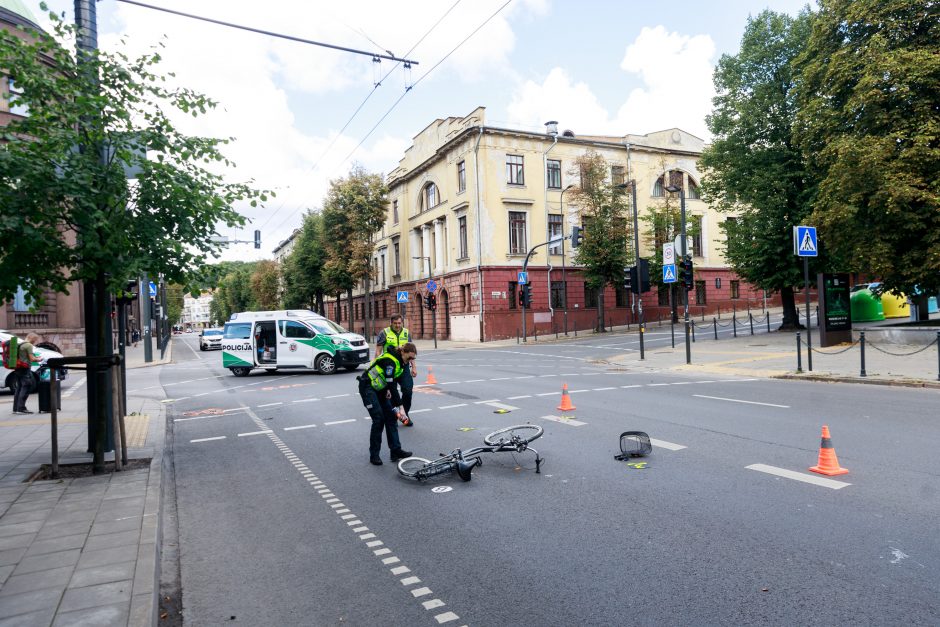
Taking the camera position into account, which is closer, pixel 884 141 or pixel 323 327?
pixel 884 141

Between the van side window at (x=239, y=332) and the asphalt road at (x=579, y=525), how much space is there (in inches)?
440

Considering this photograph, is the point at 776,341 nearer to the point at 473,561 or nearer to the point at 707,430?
the point at 707,430

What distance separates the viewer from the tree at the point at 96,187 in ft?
19.9

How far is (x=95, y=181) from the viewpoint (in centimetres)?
652

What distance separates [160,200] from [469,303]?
113ft

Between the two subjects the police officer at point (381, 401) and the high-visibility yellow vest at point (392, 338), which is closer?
the police officer at point (381, 401)

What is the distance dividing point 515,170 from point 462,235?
5606mm

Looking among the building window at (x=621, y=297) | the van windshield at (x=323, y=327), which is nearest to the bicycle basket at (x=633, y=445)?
the van windshield at (x=323, y=327)

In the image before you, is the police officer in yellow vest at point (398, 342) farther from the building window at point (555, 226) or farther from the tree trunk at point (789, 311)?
the building window at point (555, 226)

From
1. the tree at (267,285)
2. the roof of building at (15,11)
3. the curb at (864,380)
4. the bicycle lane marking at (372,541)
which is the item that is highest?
the roof of building at (15,11)

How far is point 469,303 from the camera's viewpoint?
135 feet

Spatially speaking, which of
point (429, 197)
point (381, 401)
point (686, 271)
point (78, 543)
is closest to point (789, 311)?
point (686, 271)

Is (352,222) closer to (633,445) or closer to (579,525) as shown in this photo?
(633,445)

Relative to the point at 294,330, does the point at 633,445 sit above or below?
below
